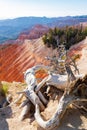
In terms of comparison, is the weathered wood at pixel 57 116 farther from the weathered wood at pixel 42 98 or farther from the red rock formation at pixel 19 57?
the red rock formation at pixel 19 57

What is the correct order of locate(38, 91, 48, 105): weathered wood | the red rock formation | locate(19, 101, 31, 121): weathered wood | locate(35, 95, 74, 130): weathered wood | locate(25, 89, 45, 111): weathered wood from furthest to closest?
1. the red rock formation
2. locate(38, 91, 48, 105): weathered wood
3. locate(19, 101, 31, 121): weathered wood
4. locate(25, 89, 45, 111): weathered wood
5. locate(35, 95, 74, 130): weathered wood

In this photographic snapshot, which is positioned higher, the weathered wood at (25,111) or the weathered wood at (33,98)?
Result: the weathered wood at (33,98)

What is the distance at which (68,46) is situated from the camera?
39.2 metres

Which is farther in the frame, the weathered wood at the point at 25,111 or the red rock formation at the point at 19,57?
the red rock formation at the point at 19,57

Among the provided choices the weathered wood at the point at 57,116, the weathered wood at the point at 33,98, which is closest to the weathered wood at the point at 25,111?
the weathered wood at the point at 33,98

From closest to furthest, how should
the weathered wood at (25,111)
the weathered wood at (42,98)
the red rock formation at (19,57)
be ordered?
the weathered wood at (25,111)
the weathered wood at (42,98)
the red rock formation at (19,57)

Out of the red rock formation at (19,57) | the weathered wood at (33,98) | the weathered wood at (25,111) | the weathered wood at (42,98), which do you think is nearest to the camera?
the weathered wood at (33,98)

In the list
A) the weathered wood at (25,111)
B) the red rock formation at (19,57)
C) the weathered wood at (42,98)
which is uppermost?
the weathered wood at (42,98)

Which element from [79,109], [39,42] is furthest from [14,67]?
[79,109]

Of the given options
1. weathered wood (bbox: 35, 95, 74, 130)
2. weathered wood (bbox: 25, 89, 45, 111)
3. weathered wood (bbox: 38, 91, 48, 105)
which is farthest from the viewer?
weathered wood (bbox: 38, 91, 48, 105)

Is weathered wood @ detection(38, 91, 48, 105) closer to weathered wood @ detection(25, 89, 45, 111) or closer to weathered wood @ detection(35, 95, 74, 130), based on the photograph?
weathered wood @ detection(25, 89, 45, 111)

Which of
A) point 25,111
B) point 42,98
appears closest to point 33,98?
point 42,98

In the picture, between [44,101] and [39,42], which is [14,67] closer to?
[39,42]

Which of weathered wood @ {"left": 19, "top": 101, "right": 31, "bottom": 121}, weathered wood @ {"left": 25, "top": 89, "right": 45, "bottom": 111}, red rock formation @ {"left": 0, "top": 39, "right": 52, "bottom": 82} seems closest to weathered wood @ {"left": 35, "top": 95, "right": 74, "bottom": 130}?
weathered wood @ {"left": 25, "top": 89, "right": 45, "bottom": 111}
